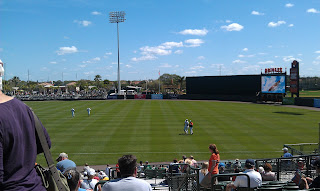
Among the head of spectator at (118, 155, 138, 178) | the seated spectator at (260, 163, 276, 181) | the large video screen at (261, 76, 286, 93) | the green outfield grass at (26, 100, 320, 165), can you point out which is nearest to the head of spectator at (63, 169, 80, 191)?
the head of spectator at (118, 155, 138, 178)

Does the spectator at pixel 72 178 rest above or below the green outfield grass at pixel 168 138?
above

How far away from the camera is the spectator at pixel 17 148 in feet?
5.64

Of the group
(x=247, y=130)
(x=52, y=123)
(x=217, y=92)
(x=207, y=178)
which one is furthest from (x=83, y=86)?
(x=207, y=178)

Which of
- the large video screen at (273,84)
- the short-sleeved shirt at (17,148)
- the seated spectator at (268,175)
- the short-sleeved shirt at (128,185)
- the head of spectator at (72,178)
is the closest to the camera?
the short-sleeved shirt at (17,148)

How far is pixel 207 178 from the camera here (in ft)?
20.4

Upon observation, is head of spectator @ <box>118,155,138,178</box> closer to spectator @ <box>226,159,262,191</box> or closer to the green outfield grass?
spectator @ <box>226,159,262,191</box>

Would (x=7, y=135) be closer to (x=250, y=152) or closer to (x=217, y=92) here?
(x=250, y=152)

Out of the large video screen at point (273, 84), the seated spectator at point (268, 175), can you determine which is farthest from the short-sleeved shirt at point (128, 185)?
the large video screen at point (273, 84)

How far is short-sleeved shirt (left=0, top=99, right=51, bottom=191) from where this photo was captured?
1719mm

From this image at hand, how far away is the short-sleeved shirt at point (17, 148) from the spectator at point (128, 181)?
88 cm

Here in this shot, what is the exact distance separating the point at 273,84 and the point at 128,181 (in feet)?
198

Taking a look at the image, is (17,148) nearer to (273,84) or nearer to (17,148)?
(17,148)

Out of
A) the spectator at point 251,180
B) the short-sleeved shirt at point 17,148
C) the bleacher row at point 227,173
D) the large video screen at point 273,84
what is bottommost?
the bleacher row at point 227,173

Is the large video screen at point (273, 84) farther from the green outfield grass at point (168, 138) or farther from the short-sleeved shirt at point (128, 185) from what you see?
the short-sleeved shirt at point (128, 185)
